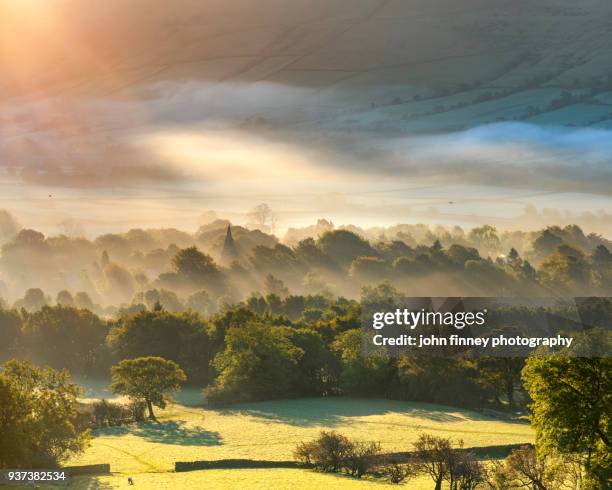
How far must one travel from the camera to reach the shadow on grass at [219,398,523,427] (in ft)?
147

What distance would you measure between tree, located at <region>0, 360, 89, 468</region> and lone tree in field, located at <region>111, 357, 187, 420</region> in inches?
522

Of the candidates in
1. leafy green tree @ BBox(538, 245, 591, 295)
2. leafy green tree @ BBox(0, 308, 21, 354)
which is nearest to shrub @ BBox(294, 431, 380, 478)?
leafy green tree @ BBox(0, 308, 21, 354)

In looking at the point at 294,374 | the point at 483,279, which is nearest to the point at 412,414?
the point at 294,374

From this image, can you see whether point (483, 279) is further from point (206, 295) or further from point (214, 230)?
point (214, 230)

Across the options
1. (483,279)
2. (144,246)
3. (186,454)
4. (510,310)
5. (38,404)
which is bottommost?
(186,454)

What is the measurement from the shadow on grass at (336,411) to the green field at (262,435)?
59 mm

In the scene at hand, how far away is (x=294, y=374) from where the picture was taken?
53.8 meters

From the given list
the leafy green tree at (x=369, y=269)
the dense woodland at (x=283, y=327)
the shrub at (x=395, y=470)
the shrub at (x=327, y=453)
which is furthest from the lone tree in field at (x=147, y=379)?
the leafy green tree at (x=369, y=269)

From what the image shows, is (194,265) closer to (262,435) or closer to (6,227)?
(6,227)

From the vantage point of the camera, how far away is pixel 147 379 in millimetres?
47750

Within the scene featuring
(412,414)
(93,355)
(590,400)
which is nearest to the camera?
(590,400)

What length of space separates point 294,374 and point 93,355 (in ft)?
82.8

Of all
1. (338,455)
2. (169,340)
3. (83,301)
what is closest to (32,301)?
(83,301)

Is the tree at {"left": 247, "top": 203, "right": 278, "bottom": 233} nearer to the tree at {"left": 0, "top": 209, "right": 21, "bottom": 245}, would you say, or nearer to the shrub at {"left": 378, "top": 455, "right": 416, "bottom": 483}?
the tree at {"left": 0, "top": 209, "right": 21, "bottom": 245}
